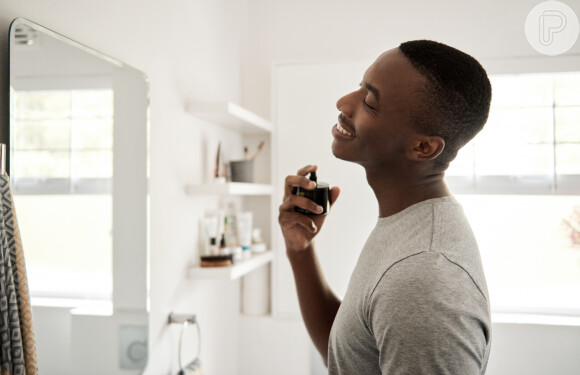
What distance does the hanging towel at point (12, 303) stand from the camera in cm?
72

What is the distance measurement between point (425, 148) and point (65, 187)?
689mm

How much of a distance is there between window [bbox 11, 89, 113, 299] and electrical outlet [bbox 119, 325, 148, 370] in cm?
14

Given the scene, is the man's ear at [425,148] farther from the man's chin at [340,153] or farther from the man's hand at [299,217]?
the man's hand at [299,217]

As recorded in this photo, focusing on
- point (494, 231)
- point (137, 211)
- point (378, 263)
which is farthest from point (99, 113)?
point (494, 231)

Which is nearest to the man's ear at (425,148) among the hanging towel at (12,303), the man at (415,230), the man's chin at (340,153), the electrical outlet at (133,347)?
the man at (415,230)

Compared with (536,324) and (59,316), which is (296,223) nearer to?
(59,316)

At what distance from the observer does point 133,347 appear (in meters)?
1.23

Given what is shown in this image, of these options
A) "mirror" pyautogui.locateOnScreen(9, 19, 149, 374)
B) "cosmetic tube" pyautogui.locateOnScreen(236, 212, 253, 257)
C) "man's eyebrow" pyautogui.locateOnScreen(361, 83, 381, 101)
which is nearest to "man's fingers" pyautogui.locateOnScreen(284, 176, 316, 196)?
"man's eyebrow" pyautogui.locateOnScreen(361, 83, 381, 101)

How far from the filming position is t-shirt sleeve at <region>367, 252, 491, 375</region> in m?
0.65

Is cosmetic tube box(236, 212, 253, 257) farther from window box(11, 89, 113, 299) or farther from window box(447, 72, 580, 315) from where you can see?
window box(447, 72, 580, 315)

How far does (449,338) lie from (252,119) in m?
1.38

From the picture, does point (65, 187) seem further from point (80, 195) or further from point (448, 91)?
point (448, 91)

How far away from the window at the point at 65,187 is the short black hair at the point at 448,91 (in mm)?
656

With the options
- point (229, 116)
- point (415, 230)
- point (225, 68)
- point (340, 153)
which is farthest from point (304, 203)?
point (225, 68)
